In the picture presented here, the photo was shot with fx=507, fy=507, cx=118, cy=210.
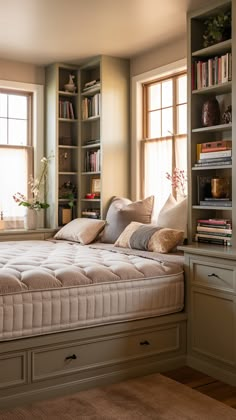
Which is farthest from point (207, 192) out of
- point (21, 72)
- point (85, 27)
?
Result: point (21, 72)

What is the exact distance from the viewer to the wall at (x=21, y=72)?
552 centimetres

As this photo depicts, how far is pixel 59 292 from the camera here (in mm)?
3072

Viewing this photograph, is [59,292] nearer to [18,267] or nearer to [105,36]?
[18,267]

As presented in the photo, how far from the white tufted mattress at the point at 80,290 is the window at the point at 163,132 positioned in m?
1.34

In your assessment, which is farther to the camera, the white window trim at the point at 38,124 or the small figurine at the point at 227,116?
the white window trim at the point at 38,124

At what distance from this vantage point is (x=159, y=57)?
16.5 ft

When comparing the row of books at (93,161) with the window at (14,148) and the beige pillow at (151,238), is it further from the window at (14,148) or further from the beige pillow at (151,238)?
the beige pillow at (151,238)

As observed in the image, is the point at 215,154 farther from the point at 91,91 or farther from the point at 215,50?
the point at 91,91

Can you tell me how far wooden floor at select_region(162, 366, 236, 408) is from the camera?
311 cm

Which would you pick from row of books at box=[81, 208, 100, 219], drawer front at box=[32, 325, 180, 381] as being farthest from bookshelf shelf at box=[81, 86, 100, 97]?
drawer front at box=[32, 325, 180, 381]

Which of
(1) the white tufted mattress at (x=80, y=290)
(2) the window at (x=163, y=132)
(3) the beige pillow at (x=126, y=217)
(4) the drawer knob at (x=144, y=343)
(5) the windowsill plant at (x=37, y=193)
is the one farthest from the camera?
(5) the windowsill plant at (x=37, y=193)

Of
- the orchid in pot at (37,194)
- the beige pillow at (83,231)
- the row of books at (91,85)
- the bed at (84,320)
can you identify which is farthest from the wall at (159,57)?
the bed at (84,320)

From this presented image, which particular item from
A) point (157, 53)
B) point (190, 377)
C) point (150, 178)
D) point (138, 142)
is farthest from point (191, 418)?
Answer: point (157, 53)

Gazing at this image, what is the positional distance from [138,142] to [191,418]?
10.5ft
